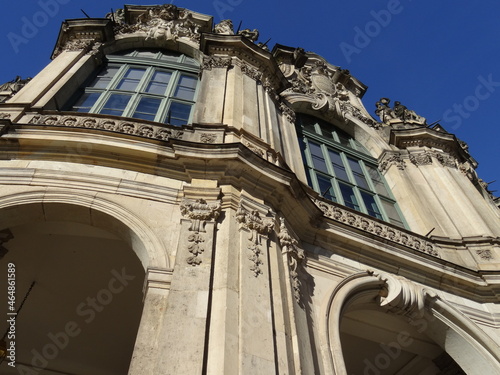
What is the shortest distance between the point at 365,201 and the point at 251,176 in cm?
501

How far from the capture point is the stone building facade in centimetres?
541

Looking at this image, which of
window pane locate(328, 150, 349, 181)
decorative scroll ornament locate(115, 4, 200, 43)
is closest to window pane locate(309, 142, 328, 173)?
window pane locate(328, 150, 349, 181)

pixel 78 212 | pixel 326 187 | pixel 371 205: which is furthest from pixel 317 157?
pixel 78 212

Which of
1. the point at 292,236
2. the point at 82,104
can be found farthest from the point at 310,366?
the point at 82,104

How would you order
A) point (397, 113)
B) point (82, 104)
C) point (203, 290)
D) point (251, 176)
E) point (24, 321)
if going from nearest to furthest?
point (203, 290)
point (251, 176)
point (24, 321)
point (82, 104)
point (397, 113)

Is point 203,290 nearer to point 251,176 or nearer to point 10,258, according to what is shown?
point 251,176

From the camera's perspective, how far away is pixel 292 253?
22.0 ft

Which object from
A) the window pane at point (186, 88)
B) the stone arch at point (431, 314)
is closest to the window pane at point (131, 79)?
the window pane at point (186, 88)

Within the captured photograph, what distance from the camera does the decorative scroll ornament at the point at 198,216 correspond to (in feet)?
19.2

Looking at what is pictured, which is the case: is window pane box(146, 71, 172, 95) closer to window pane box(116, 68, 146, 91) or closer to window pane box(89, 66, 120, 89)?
window pane box(116, 68, 146, 91)

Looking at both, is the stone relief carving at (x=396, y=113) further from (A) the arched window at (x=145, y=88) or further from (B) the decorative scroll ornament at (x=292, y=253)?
(B) the decorative scroll ornament at (x=292, y=253)

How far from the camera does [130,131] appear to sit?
795 centimetres

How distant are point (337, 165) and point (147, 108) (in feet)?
17.1

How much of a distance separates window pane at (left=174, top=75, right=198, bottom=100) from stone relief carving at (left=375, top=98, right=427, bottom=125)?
7837mm
